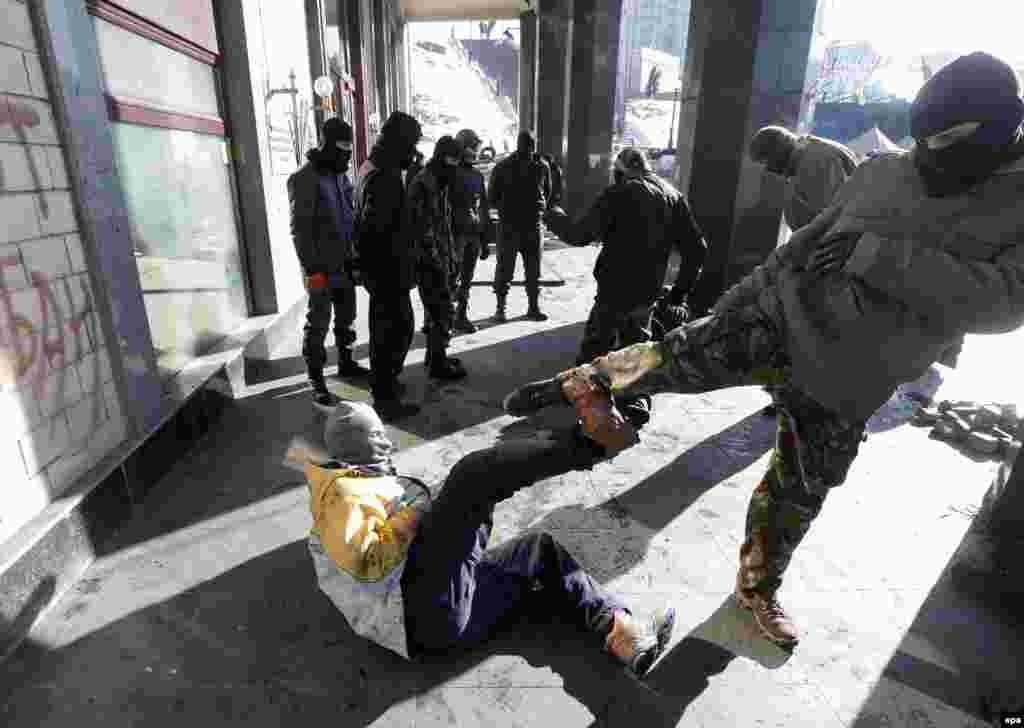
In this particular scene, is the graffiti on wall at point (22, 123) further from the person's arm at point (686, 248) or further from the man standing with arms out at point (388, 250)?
the person's arm at point (686, 248)

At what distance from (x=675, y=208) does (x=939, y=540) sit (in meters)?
2.34

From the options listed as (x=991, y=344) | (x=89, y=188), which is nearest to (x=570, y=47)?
(x=991, y=344)

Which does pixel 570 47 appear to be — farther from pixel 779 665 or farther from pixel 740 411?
pixel 779 665

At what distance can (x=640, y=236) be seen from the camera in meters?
3.79

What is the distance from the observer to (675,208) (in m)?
3.82

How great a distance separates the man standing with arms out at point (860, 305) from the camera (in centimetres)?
159

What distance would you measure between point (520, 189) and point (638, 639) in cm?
487

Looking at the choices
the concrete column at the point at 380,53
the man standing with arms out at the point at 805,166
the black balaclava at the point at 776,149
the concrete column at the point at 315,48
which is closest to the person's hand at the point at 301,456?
the man standing with arms out at the point at 805,166

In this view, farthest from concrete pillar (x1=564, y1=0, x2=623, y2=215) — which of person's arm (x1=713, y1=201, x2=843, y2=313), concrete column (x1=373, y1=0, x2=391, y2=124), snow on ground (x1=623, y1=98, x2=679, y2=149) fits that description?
snow on ground (x1=623, y1=98, x2=679, y2=149)

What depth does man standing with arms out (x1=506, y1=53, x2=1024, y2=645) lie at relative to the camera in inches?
62.5

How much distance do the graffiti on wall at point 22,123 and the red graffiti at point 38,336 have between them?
1.07 feet

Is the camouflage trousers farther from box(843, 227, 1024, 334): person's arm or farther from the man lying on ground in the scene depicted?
the man lying on ground

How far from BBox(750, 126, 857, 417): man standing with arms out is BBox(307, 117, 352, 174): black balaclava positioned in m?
2.76

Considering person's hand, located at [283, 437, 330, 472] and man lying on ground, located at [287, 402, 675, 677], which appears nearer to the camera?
man lying on ground, located at [287, 402, 675, 677]
